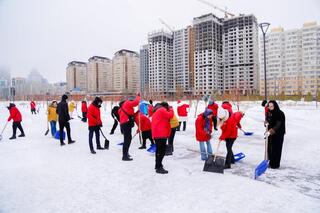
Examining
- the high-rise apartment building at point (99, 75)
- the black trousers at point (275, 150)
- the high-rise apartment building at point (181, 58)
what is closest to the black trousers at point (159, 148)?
the black trousers at point (275, 150)

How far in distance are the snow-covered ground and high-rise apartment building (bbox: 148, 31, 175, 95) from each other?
9527 cm

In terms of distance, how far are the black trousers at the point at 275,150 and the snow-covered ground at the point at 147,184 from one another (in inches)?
8.9

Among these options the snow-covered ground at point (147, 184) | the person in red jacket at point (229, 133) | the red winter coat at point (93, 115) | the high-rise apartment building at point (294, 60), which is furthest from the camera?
the high-rise apartment building at point (294, 60)

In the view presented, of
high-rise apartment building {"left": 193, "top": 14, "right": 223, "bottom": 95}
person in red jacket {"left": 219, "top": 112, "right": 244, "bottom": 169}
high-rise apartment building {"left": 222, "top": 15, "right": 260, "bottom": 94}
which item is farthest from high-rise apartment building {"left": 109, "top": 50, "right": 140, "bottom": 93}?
person in red jacket {"left": 219, "top": 112, "right": 244, "bottom": 169}

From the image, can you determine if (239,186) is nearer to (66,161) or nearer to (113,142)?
(66,161)

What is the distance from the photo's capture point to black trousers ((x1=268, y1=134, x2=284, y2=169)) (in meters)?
5.50

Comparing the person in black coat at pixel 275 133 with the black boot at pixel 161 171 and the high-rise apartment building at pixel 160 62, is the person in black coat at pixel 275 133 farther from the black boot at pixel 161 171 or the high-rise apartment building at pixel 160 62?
the high-rise apartment building at pixel 160 62

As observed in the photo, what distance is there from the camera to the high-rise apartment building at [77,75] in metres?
136

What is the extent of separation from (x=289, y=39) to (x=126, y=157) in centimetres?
9558

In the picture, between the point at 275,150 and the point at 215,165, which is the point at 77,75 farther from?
the point at 275,150

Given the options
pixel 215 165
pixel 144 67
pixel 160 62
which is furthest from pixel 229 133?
pixel 144 67

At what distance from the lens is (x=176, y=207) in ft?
11.8

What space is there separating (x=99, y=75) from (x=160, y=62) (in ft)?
134

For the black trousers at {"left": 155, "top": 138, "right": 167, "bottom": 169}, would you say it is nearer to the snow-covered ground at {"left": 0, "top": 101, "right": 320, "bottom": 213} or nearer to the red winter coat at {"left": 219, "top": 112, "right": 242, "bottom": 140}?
the snow-covered ground at {"left": 0, "top": 101, "right": 320, "bottom": 213}
